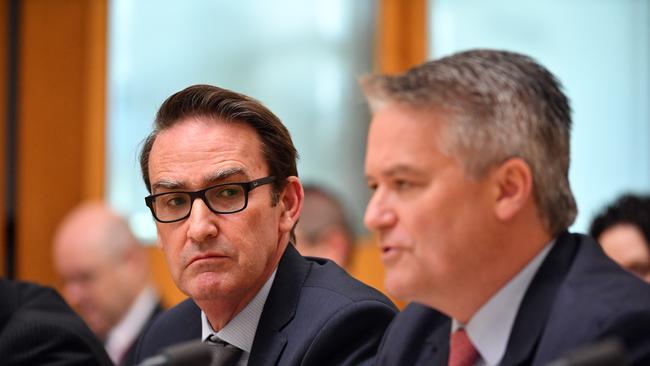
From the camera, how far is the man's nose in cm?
253

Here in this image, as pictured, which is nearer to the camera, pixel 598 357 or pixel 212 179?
pixel 598 357

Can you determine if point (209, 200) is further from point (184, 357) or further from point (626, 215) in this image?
point (626, 215)

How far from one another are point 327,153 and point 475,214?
4072mm

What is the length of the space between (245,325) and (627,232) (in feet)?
5.79

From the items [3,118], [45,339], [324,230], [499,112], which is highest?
[499,112]

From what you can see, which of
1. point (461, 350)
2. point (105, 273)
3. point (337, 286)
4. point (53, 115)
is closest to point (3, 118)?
point (53, 115)

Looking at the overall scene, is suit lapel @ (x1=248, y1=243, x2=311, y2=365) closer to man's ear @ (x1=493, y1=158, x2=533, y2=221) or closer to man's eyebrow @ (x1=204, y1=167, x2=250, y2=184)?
man's eyebrow @ (x1=204, y1=167, x2=250, y2=184)

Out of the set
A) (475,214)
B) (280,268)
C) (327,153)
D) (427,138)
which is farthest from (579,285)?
(327,153)

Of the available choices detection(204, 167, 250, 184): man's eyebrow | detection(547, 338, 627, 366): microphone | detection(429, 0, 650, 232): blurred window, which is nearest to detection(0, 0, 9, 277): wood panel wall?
detection(429, 0, 650, 232): blurred window

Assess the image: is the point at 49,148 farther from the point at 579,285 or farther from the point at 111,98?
the point at 579,285

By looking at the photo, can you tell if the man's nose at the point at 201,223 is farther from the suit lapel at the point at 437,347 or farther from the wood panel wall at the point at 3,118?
the wood panel wall at the point at 3,118

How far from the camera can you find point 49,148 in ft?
20.1

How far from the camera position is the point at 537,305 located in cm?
193

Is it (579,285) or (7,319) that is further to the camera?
(7,319)
